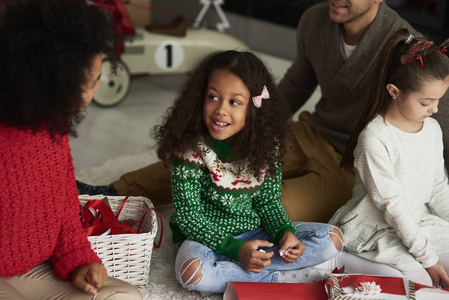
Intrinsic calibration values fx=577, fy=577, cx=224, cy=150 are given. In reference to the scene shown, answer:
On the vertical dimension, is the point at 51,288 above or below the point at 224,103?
below

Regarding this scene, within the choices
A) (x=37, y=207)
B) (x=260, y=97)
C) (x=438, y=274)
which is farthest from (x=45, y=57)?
(x=438, y=274)

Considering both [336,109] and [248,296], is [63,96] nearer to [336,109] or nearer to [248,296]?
[248,296]

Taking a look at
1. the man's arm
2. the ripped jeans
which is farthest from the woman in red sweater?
the man's arm

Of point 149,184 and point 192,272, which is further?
point 149,184

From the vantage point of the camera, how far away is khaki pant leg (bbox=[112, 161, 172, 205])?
6.42 ft

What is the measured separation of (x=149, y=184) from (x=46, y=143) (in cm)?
72

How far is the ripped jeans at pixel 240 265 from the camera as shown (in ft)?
5.02

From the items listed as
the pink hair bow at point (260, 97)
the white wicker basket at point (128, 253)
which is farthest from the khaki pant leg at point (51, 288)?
the pink hair bow at point (260, 97)

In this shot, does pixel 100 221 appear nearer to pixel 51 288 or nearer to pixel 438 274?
pixel 51 288

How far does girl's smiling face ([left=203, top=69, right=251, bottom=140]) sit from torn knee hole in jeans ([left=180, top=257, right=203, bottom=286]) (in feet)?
1.09

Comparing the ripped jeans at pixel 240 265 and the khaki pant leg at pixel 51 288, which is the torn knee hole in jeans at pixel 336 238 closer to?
the ripped jeans at pixel 240 265

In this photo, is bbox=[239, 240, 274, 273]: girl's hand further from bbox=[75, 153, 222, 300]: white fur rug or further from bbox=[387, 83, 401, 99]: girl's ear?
bbox=[387, 83, 401, 99]: girl's ear

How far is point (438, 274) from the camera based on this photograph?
158cm

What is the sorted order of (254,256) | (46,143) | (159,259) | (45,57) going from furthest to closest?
(159,259) < (254,256) < (46,143) < (45,57)
